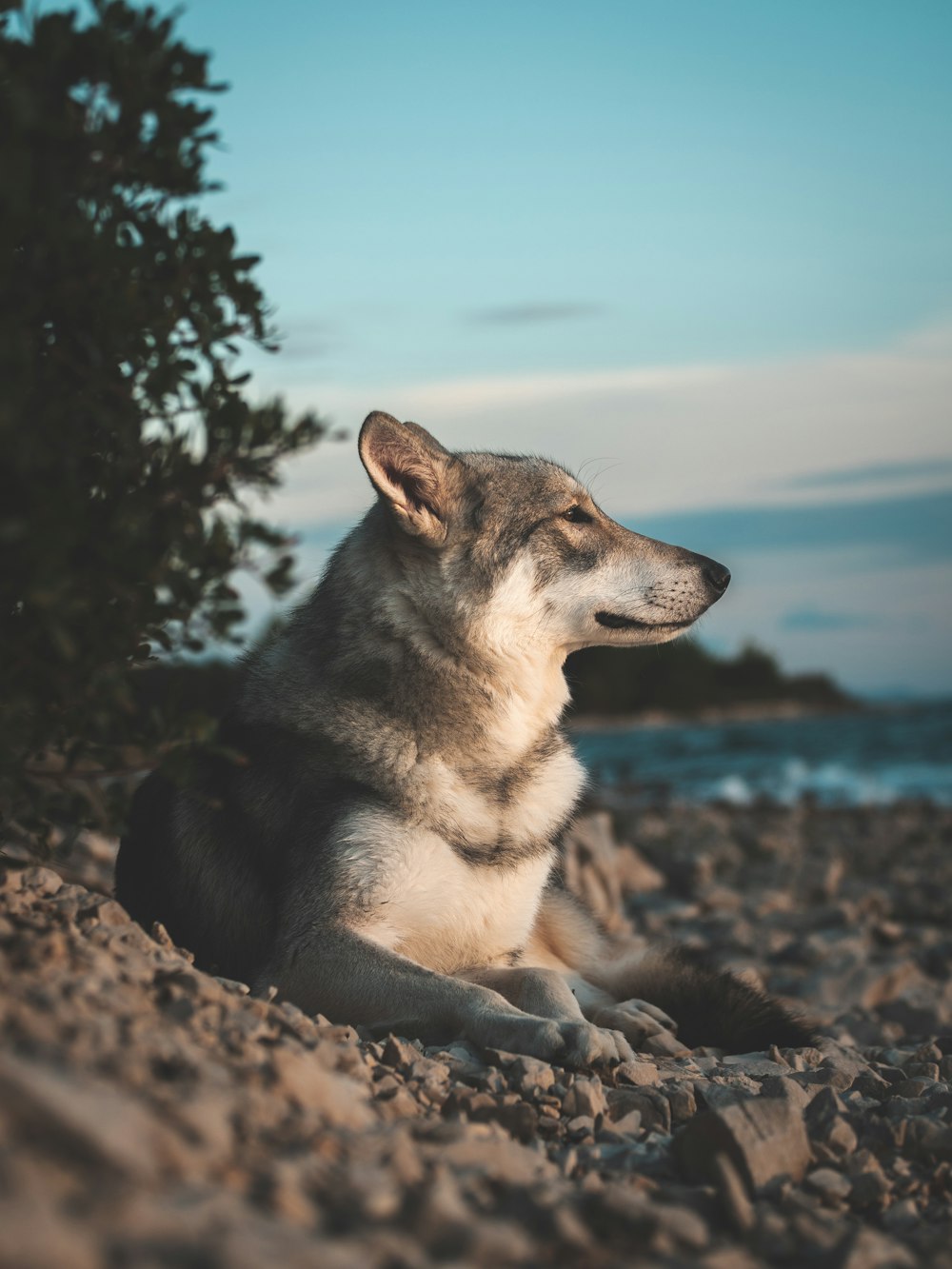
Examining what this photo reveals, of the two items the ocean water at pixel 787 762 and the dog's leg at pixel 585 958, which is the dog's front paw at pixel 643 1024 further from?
the ocean water at pixel 787 762

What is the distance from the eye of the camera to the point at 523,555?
5.13 metres

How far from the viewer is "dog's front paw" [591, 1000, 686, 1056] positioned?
468cm

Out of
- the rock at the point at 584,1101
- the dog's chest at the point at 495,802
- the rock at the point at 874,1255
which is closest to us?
the rock at the point at 874,1255

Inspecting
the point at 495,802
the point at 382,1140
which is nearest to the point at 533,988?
the point at 495,802

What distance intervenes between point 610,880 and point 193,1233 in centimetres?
778

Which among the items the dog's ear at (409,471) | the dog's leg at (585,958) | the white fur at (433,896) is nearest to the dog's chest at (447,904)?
the white fur at (433,896)

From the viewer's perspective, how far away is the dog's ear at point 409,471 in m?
4.84

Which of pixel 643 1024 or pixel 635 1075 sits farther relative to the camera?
pixel 643 1024

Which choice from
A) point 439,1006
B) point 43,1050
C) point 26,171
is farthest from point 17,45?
point 439,1006

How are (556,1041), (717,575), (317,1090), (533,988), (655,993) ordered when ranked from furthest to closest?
(717,575) < (655,993) < (533,988) < (556,1041) < (317,1090)

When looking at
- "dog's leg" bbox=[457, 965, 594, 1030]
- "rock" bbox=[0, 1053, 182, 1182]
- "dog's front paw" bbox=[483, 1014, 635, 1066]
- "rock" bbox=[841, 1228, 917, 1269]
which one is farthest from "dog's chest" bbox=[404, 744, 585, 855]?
"rock" bbox=[0, 1053, 182, 1182]

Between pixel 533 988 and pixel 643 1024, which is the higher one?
pixel 533 988

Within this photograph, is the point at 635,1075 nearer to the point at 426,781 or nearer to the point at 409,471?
the point at 426,781

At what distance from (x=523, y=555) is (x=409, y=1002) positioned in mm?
1950
